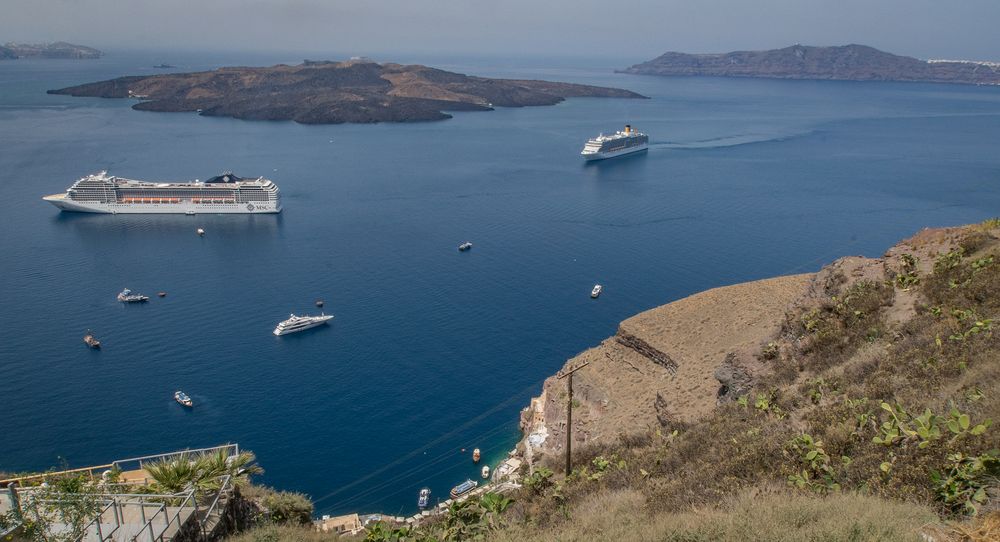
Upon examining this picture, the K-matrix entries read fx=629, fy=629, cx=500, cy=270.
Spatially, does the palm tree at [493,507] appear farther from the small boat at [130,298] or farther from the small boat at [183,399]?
the small boat at [130,298]

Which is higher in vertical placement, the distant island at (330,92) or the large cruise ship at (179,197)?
the distant island at (330,92)

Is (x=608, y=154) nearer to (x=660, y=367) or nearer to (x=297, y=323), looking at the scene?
(x=297, y=323)

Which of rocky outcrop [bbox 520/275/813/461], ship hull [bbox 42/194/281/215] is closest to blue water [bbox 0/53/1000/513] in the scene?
ship hull [bbox 42/194/281/215]

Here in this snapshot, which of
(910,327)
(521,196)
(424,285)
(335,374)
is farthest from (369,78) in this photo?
(910,327)

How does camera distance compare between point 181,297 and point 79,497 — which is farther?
point 181,297

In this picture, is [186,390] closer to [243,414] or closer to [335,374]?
[243,414]

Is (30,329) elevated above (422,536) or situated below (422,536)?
below

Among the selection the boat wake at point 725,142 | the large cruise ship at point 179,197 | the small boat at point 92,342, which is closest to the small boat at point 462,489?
the small boat at point 92,342

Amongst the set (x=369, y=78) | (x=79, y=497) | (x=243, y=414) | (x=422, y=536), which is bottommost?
(x=243, y=414)
